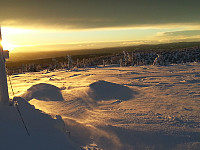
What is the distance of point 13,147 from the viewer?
1.92 m

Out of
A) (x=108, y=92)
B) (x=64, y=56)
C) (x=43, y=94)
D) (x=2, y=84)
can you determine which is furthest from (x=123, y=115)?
(x=64, y=56)

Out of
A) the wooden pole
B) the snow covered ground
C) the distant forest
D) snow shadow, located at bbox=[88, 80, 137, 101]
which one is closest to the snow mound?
the snow covered ground

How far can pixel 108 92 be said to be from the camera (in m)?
5.07

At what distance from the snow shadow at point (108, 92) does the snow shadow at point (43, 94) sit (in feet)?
3.08

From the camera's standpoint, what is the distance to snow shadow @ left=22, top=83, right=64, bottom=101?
15.3ft

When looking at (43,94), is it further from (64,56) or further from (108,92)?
(64,56)

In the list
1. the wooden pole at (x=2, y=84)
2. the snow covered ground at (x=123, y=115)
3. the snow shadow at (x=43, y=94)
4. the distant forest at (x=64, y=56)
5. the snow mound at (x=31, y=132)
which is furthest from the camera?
the distant forest at (x=64, y=56)

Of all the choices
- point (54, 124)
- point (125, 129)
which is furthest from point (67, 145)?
point (125, 129)

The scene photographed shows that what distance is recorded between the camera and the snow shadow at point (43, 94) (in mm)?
4676

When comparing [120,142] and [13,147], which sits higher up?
[13,147]

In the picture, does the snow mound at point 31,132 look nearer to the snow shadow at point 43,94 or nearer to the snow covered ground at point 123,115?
the snow covered ground at point 123,115

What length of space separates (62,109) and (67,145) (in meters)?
1.72

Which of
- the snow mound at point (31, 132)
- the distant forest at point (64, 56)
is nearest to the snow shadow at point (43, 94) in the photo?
the snow mound at point (31, 132)

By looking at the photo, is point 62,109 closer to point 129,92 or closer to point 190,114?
point 129,92
